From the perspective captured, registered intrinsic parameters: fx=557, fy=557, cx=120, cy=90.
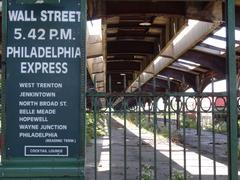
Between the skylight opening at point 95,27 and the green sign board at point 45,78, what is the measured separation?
7308mm

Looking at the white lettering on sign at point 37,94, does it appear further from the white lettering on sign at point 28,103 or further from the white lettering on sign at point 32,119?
the white lettering on sign at point 32,119

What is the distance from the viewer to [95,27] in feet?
49.0

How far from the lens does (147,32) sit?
18.3 metres

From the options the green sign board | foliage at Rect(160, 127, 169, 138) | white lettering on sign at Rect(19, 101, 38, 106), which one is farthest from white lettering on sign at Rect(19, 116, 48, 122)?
foliage at Rect(160, 127, 169, 138)

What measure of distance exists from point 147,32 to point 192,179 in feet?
23.9

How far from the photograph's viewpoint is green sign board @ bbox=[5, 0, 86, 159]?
6.11 m

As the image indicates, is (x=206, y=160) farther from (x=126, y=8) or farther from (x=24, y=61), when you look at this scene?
(x=24, y=61)

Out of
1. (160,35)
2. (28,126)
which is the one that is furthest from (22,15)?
(160,35)

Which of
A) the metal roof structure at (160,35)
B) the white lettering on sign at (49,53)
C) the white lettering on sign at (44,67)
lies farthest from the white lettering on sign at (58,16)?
the metal roof structure at (160,35)

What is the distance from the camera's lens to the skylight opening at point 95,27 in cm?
1398

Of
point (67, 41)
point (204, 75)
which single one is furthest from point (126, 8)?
point (204, 75)

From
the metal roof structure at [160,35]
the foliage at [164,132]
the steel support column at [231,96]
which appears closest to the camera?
the steel support column at [231,96]

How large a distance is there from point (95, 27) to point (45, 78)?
8.91 m

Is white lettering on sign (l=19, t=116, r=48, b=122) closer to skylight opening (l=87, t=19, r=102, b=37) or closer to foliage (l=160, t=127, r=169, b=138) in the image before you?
skylight opening (l=87, t=19, r=102, b=37)
